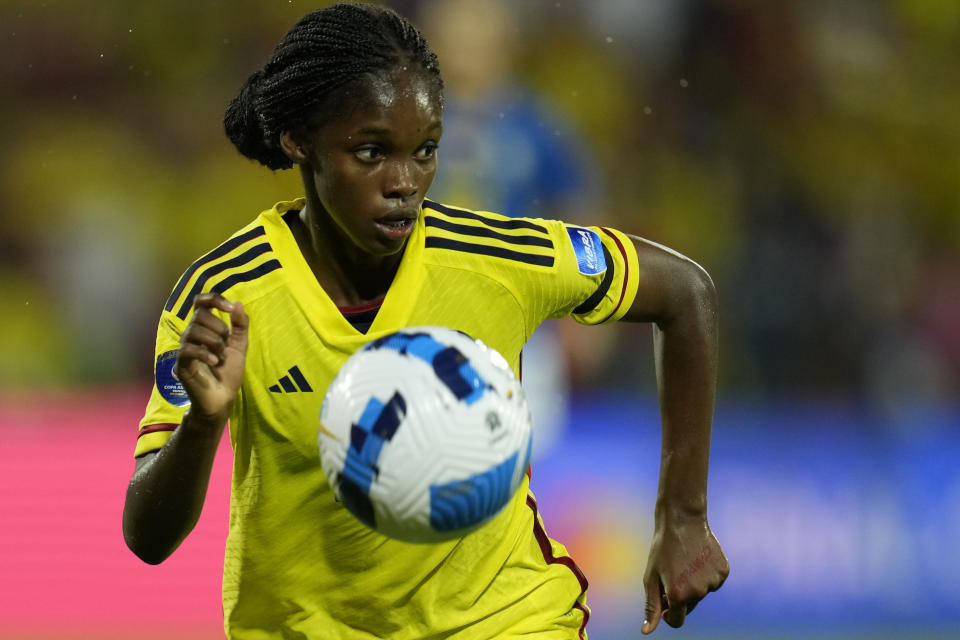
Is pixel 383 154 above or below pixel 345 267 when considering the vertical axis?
above

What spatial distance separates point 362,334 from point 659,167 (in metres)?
6.27

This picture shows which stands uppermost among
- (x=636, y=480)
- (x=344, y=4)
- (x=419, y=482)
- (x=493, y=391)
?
(x=344, y=4)

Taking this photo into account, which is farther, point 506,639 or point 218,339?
point 506,639

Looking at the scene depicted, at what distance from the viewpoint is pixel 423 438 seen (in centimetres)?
237

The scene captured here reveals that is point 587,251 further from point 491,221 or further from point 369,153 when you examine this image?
point 369,153

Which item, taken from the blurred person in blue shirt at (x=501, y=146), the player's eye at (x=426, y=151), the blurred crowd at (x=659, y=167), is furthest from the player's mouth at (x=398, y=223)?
the blurred crowd at (x=659, y=167)

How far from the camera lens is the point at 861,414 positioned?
731 cm

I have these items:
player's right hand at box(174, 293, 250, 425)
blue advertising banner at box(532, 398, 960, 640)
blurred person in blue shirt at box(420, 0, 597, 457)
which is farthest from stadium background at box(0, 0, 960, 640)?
player's right hand at box(174, 293, 250, 425)

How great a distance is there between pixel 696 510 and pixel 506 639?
58cm

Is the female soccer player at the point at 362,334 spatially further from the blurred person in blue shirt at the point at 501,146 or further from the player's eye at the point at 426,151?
the blurred person in blue shirt at the point at 501,146

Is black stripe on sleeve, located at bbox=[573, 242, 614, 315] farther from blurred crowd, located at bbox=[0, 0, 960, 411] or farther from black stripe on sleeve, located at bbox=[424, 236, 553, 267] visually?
blurred crowd, located at bbox=[0, 0, 960, 411]

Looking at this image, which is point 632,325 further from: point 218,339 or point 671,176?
point 218,339

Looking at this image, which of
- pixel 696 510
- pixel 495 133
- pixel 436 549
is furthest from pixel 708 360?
pixel 495 133

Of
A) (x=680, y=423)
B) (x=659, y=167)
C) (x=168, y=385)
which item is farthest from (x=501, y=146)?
(x=659, y=167)
